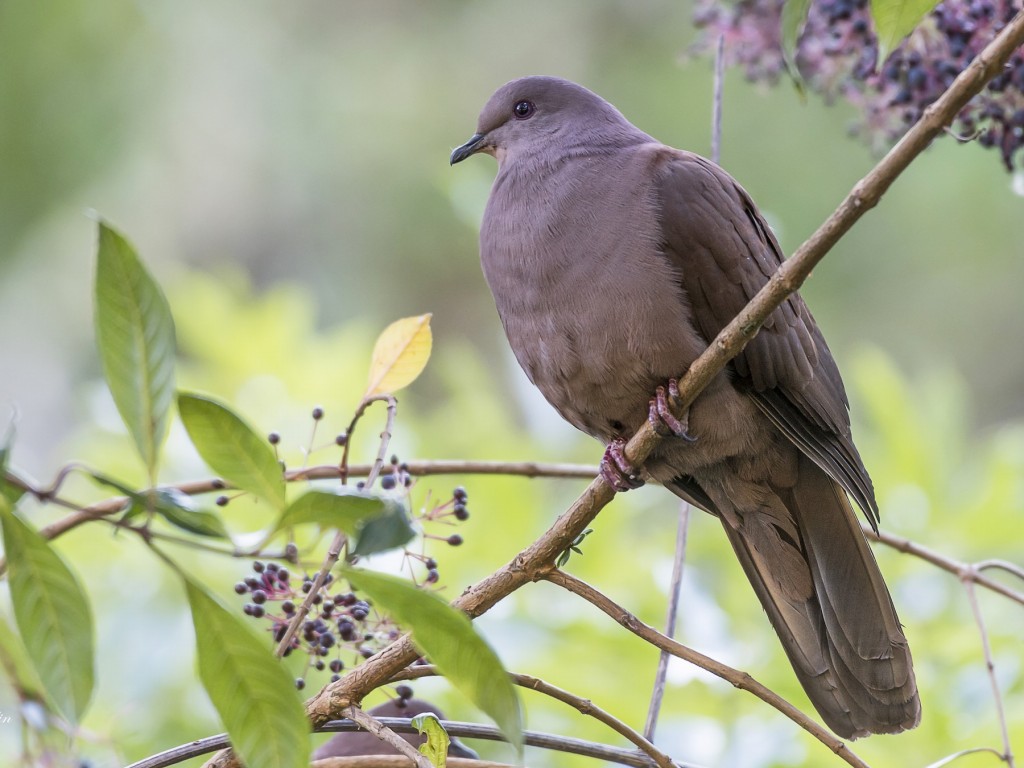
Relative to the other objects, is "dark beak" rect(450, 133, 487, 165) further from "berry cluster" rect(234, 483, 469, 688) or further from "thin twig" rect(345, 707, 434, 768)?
"thin twig" rect(345, 707, 434, 768)

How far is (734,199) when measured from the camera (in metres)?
2.02

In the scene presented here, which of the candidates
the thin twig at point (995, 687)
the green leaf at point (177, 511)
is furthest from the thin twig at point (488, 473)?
the green leaf at point (177, 511)

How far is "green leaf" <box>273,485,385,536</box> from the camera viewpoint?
833mm

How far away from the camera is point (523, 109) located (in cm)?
252

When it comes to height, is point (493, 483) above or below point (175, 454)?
above

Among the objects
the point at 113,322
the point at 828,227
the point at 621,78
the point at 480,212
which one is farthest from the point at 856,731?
the point at 621,78

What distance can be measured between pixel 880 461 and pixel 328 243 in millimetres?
6430

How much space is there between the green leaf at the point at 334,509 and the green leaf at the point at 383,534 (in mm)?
30

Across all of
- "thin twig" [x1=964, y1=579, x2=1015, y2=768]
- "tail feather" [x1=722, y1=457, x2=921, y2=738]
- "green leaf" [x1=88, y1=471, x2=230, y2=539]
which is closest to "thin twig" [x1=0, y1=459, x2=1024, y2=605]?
"thin twig" [x1=964, y1=579, x2=1015, y2=768]

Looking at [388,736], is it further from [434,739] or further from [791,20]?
[791,20]

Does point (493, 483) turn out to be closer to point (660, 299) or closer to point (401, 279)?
point (660, 299)

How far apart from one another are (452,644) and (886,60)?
51.7 inches

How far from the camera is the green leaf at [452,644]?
0.86 meters

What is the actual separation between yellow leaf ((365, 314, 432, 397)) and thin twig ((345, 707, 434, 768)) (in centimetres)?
47
